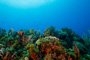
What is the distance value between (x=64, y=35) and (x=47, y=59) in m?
5.20

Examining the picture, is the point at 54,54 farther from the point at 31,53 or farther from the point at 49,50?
the point at 31,53

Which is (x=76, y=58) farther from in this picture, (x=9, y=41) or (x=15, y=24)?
(x=15, y=24)

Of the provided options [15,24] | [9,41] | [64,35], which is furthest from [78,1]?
[15,24]

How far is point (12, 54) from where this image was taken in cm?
307

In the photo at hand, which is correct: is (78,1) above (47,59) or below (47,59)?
above

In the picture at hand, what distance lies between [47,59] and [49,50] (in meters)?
0.42

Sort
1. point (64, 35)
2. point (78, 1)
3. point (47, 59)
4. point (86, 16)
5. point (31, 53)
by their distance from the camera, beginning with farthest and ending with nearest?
point (86, 16)
point (78, 1)
point (64, 35)
point (31, 53)
point (47, 59)

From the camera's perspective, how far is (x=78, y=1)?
58719mm

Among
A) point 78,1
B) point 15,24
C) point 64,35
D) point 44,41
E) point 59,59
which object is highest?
point 15,24

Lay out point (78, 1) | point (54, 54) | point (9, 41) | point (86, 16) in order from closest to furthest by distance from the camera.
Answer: point (54, 54), point (9, 41), point (78, 1), point (86, 16)

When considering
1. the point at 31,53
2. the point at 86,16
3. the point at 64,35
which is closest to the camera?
the point at 31,53

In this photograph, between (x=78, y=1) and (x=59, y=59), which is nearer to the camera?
(x=59, y=59)

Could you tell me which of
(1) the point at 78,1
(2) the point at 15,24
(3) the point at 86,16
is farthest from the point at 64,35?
(2) the point at 15,24

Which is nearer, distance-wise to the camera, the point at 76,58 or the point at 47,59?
the point at 47,59
